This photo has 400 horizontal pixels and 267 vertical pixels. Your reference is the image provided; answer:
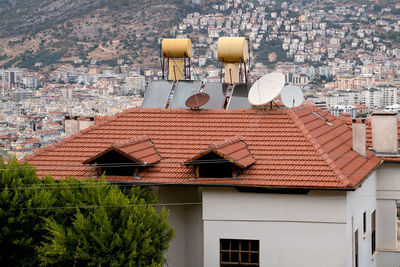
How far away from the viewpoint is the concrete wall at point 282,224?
15414mm

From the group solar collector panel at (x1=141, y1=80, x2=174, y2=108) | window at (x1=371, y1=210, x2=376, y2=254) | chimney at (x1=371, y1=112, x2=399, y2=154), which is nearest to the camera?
window at (x1=371, y1=210, x2=376, y2=254)

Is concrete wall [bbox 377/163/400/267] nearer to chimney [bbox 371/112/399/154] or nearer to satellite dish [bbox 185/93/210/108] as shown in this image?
chimney [bbox 371/112/399/154]

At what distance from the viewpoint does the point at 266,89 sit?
18656 mm

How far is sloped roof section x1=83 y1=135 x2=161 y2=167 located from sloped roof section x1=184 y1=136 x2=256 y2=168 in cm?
118

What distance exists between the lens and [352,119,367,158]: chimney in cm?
1841

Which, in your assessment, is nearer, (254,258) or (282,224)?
(282,224)

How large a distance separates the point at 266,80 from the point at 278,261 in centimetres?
577

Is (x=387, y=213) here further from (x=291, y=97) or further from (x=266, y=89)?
(x=266, y=89)

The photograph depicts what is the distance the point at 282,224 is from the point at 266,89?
179 inches

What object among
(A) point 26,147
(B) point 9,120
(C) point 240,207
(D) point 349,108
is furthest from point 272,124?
(D) point 349,108

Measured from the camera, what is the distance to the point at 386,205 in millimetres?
19781

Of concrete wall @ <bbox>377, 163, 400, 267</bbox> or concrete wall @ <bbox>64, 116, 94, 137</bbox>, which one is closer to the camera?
concrete wall @ <bbox>377, 163, 400, 267</bbox>

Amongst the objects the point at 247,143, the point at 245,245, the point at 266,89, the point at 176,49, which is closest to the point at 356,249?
the point at 245,245

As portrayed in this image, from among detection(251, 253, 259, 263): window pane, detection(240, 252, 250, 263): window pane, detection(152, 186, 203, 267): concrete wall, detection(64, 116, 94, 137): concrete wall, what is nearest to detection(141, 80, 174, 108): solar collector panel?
detection(64, 116, 94, 137): concrete wall
